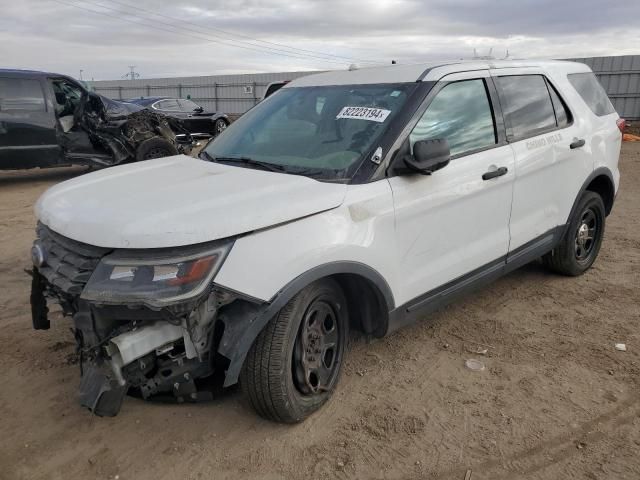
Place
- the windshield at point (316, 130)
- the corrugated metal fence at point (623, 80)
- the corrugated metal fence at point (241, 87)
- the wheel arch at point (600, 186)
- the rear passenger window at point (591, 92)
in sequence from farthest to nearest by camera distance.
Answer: the corrugated metal fence at point (241, 87) < the corrugated metal fence at point (623, 80) < the rear passenger window at point (591, 92) < the wheel arch at point (600, 186) < the windshield at point (316, 130)

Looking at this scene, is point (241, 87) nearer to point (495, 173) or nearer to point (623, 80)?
point (623, 80)

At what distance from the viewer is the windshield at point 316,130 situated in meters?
3.13

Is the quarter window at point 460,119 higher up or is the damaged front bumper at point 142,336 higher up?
the quarter window at point 460,119

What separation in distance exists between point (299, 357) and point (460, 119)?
1877 millimetres

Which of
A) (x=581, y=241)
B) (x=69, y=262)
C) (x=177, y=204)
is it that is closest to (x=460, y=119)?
(x=177, y=204)

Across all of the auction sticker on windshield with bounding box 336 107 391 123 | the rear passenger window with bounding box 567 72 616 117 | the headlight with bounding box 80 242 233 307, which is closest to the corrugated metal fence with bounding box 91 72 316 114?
the rear passenger window with bounding box 567 72 616 117

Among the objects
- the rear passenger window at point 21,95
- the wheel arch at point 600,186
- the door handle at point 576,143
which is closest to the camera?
the door handle at point 576,143

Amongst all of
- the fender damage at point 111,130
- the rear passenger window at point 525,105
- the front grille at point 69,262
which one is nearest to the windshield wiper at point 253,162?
the front grille at point 69,262

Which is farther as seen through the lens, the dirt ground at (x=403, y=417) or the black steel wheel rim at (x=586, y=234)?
the black steel wheel rim at (x=586, y=234)

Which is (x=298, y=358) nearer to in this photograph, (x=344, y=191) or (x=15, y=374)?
(x=344, y=191)

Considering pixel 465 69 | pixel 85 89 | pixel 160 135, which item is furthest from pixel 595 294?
pixel 85 89

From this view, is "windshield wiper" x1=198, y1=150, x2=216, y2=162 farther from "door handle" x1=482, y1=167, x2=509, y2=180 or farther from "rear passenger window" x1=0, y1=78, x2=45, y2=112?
"rear passenger window" x1=0, y1=78, x2=45, y2=112

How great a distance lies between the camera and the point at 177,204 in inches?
102

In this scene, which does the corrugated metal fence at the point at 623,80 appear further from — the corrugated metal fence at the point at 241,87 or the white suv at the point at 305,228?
the white suv at the point at 305,228
